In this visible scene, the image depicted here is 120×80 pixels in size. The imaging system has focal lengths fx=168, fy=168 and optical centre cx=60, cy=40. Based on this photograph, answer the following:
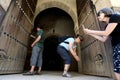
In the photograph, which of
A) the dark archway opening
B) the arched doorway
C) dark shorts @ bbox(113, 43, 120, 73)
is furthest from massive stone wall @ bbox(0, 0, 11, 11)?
the dark archway opening

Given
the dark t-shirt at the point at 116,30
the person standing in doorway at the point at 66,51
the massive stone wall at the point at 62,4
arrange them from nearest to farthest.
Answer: the dark t-shirt at the point at 116,30 → the person standing in doorway at the point at 66,51 → the massive stone wall at the point at 62,4

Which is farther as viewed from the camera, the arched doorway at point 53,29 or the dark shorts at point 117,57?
the arched doorway at point 53,29

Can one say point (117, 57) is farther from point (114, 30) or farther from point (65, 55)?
point (65, 55)

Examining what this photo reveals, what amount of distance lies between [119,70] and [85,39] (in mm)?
2312

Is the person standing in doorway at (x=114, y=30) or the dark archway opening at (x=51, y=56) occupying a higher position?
the dark archway opening at (x=51, y=56)

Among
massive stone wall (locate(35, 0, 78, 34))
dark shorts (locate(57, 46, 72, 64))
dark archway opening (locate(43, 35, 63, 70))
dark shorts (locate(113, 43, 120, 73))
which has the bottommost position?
dark shorts (locate(113, 43, 120, 73))

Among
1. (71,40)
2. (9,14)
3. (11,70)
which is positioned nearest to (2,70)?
(11,70)

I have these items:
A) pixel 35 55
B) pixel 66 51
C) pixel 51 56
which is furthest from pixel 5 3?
pixel 51 56

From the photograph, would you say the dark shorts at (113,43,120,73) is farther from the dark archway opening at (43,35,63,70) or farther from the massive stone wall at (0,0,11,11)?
the dark archway opening at (43,35,63,70)

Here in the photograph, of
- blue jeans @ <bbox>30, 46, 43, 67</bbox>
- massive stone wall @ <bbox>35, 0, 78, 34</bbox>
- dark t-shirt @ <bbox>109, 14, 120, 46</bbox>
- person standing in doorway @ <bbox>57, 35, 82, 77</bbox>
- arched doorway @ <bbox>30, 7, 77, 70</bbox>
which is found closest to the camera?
dark t-shirt @ <bbox>109, 14, 120, 46</bbox>

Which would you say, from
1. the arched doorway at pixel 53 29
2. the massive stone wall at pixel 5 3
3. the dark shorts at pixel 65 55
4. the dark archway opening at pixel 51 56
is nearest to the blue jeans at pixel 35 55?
the dark shorts at pixel 65 55

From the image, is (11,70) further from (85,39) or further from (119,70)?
(119,70)

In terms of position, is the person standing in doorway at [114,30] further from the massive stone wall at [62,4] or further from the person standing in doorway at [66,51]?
the massive stone wall at [62,4]

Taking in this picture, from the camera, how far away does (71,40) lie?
11.5 feet
